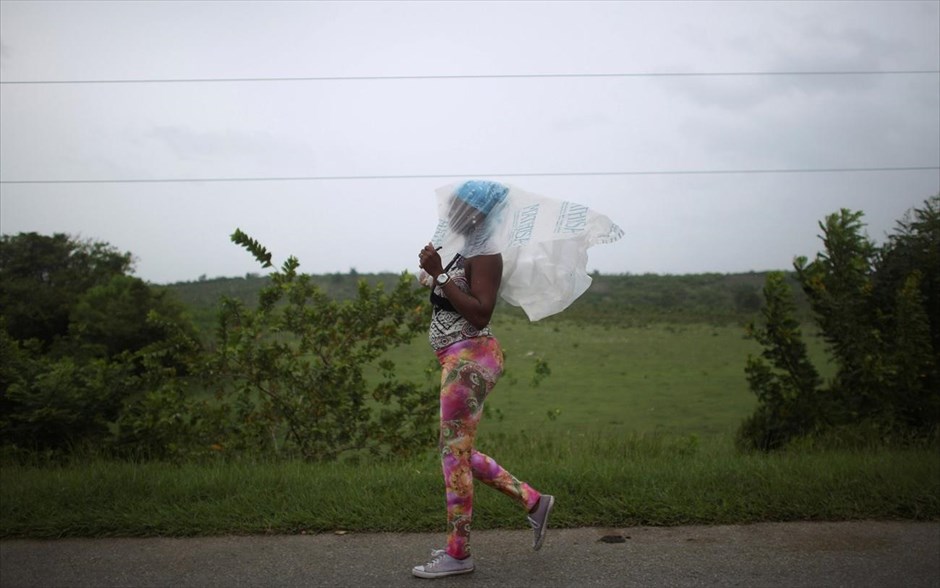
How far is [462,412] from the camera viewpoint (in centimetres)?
376

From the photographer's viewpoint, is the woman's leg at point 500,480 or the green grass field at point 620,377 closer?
the woman's leg at point 500,480

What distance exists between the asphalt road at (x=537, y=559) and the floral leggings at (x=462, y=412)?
11.0 inches

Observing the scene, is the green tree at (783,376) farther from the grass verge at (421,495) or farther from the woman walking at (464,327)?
the woman walking at (464,327)

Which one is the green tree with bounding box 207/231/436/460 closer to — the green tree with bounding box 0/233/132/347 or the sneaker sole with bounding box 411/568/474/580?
the sneaker sole with bounding box 411/568/474/580

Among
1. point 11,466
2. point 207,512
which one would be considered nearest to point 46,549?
point 207,512

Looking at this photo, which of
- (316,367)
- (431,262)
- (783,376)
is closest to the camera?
(431,262)

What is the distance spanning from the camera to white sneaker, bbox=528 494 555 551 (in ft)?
12.9

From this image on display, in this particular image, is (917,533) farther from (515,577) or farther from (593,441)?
(593,441)

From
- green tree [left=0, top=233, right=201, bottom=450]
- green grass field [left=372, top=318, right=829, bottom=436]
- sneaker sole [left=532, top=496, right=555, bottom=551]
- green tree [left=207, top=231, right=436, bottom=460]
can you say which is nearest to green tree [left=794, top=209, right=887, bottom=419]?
green grass field [left=372, top=318, right=829, bottom=436]

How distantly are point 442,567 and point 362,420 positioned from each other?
3.16 metres

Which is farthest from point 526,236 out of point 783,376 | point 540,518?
point 783,376

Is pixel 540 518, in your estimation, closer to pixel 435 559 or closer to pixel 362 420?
pixel 435 559

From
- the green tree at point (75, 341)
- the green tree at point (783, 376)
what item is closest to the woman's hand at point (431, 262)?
the green tree at point (75, 341)

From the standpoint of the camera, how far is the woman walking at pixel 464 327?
12.2ft
